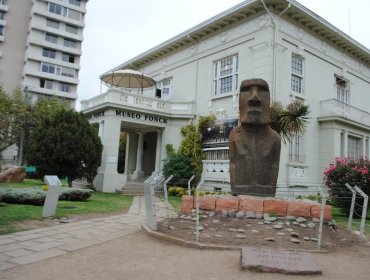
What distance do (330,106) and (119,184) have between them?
12.3 metres

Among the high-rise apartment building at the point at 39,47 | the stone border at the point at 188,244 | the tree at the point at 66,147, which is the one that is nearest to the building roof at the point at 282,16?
the tree at the point at 66,147

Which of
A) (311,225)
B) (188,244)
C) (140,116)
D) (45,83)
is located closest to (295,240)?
(311,225)

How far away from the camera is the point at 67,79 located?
2013 inches

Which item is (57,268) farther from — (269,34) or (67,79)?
(67,79)

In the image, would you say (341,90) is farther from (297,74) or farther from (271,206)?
(271,206)

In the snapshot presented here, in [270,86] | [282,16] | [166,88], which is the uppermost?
[282,16]

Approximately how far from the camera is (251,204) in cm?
795

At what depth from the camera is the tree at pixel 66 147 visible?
54.2 ft

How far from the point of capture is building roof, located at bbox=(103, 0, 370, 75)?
1797 centimetres

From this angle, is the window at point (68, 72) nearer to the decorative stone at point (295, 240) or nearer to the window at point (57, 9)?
the window at point (57, 9)

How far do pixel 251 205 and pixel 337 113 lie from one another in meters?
13.7

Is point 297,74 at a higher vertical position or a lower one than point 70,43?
lower

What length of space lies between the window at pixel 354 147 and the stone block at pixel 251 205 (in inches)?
600

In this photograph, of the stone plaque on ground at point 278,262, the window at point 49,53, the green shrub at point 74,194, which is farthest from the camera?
the window at point 49,53
